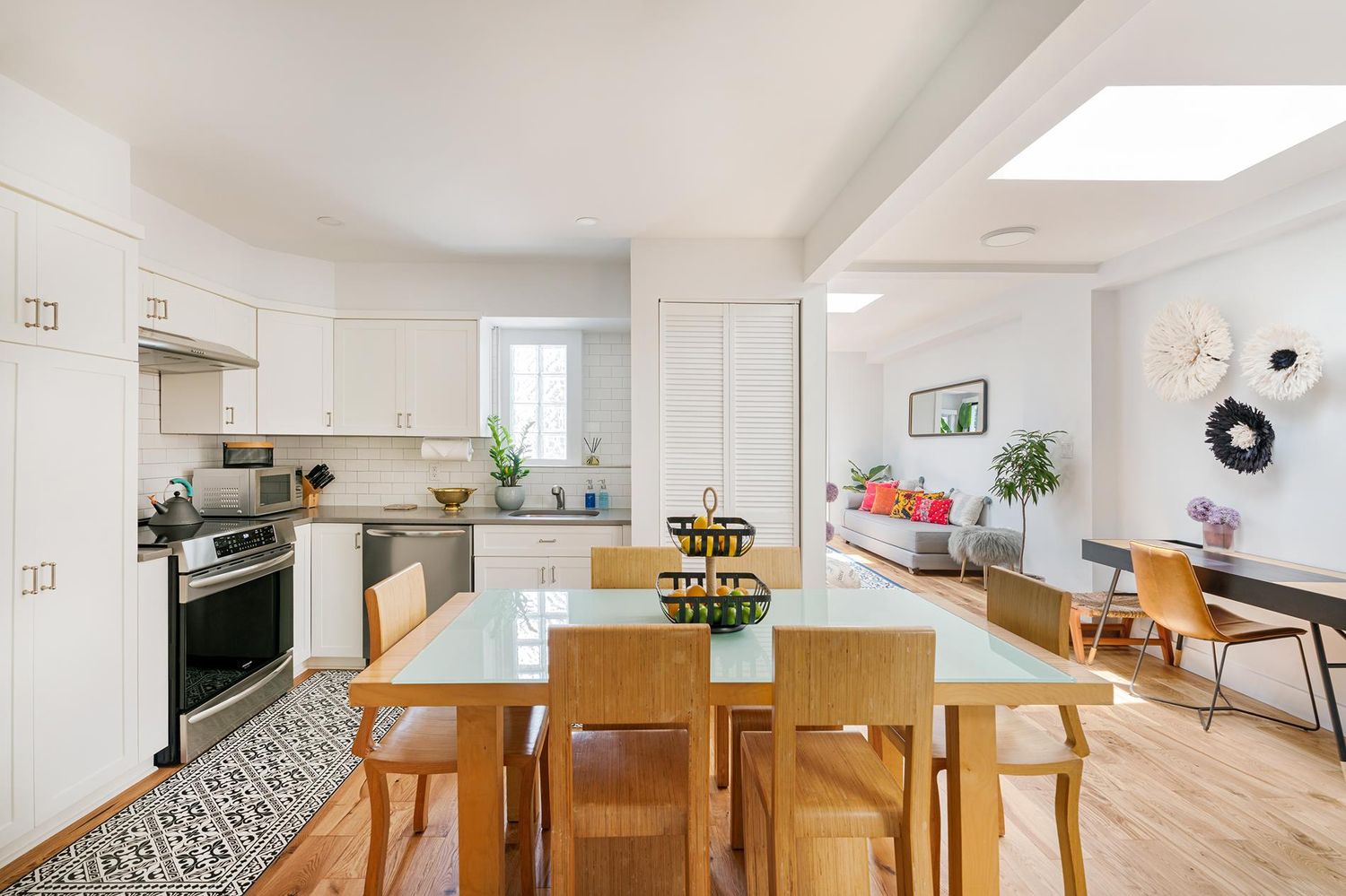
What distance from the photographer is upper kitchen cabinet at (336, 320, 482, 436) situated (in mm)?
4180

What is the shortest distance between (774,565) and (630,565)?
607 mm

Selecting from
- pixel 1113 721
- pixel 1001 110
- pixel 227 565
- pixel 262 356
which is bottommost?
pixel 1113 721

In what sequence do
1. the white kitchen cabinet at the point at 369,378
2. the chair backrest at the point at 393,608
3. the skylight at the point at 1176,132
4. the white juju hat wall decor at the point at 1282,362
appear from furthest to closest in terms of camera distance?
the white kitchen cabinet at the point at 369,378 < the white juju hat wall decor at the point at 1282,362 < the skylight at the point at 1176,132 < the chair backrest at the point at 393,608

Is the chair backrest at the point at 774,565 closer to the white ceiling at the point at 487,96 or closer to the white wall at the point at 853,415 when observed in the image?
the white ceiling at the point at 487,96

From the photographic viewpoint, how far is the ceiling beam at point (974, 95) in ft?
4.84

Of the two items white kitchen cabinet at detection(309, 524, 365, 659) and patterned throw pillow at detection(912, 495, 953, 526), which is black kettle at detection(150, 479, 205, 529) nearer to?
white kitchen cabinet at detection(309, 524, 365, 659)

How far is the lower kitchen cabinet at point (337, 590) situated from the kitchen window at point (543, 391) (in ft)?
4.33

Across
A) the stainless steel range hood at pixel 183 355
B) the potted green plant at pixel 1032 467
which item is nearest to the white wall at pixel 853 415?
the potted green plant at pixel 1032 467

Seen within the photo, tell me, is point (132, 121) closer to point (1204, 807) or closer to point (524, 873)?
point (524, 873)

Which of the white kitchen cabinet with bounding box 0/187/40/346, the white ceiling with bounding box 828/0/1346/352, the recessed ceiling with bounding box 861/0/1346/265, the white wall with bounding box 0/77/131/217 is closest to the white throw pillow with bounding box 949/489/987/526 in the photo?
the white ceiling with bounding box 828/0/1346/352

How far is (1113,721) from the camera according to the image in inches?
127

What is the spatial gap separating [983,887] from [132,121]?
3.79 metres

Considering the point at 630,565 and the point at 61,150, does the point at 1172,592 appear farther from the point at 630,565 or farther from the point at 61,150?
the point at 61,150

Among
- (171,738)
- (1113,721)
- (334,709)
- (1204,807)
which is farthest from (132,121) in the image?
(1113,721)
